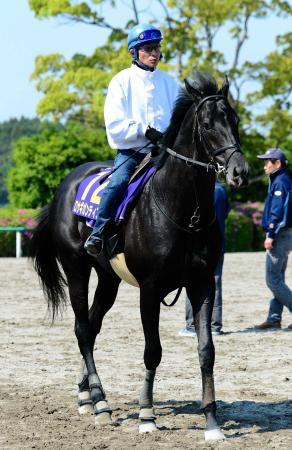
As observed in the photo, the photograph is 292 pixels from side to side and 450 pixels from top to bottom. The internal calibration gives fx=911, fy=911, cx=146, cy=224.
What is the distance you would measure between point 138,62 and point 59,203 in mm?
1635

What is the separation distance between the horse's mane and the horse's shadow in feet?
6.06

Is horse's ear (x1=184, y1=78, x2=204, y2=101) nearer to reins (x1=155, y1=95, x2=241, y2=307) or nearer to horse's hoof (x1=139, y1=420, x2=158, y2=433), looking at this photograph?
reins (x1=155, y1=95, x2=241, y2=307)

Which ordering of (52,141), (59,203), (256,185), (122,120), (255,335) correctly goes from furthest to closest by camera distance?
1. (256,185)
2. (52,141)
3. (255,335)
4. (59,203)
5. (122,120)

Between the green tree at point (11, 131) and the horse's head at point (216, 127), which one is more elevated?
the horse's head at point (216, 127)

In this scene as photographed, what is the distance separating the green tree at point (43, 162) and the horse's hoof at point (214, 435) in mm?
23237

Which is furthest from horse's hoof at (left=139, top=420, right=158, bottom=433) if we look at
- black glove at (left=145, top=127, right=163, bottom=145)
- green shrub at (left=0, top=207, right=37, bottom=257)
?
green shrub at (left=0, top=207, right=37, bottom=257)

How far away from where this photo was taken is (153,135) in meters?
6.34

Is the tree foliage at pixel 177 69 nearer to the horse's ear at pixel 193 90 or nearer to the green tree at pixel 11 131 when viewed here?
the horse's ear at pixel 193 90

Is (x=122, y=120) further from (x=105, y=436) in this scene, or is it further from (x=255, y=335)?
(x=255, y=335)

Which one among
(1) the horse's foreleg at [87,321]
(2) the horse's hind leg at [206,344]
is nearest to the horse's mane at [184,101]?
(2) the horse's hind leg at [206,344]

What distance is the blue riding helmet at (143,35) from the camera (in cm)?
643

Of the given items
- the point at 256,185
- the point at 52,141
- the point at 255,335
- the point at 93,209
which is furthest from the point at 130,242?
the point at 256,185

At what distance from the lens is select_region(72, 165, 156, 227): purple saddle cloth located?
6387 mm

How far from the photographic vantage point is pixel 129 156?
6.57 m
